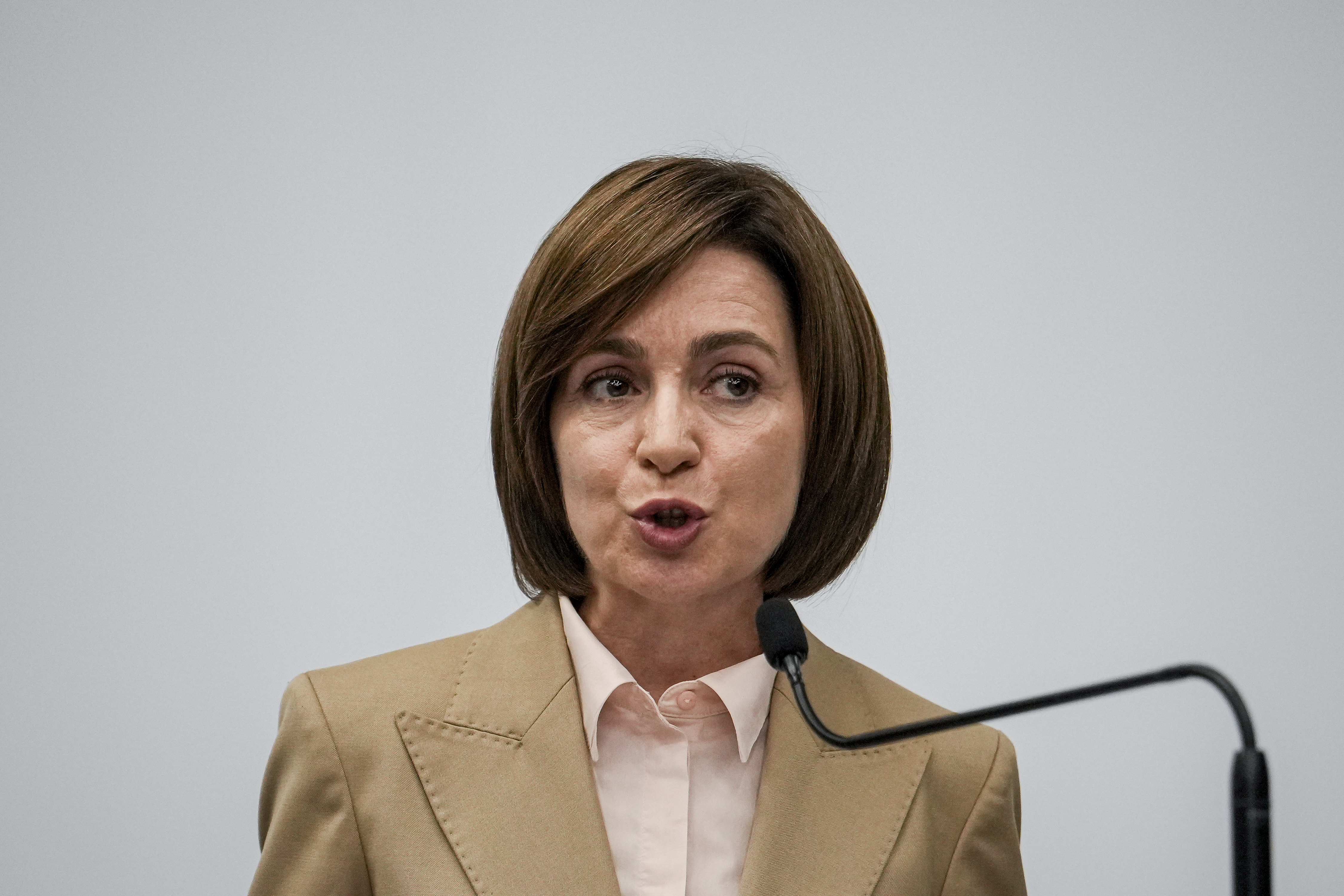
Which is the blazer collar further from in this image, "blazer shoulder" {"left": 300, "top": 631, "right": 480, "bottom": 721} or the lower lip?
the lower lip

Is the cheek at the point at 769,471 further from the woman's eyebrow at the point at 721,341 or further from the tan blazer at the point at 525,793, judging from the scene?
the tan blazer at the point at 525,793

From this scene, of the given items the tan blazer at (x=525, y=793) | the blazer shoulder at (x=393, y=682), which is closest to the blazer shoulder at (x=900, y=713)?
the tan blazer at (x=525, y=793)

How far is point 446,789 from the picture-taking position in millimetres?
1412

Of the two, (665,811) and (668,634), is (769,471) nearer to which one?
(668,634)

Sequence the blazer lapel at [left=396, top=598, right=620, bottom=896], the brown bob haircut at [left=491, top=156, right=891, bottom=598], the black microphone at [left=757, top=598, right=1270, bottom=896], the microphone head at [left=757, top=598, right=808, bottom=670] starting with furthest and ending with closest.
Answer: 1. the brown bob haircut at [left=491, top=156, right=891, bottom=598]
2. the blazer lapel at [left=396, top=598, right=620, bottom=896]
3. the microphone head at [left=757, top=598, right=808, bottom=670]
4. the black microphone at [left=757, top=598, right=1270, bottom=896]

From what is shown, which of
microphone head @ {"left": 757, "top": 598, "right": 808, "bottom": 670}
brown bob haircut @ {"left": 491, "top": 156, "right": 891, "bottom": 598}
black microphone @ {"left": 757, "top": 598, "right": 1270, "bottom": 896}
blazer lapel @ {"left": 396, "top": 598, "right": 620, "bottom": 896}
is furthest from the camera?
brown bob haircut @ {"left": 491, "top": 156, "right": 891, "bottom": 598}

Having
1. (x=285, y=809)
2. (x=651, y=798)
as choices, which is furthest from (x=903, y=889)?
(x=285, y=809)

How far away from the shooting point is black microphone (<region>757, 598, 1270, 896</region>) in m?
0.95

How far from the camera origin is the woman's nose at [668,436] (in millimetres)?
1402

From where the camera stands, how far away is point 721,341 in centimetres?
146

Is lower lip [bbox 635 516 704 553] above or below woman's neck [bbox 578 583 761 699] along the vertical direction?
above

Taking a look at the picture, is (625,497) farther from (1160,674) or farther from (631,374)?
(1160,674)

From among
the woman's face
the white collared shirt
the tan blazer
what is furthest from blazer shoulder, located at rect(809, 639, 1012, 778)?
the woman's face

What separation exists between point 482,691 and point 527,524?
0.70 feet
